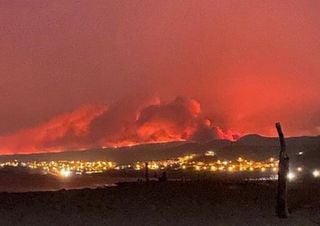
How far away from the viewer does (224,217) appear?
3238cm

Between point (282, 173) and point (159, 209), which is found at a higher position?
point (282, 173)

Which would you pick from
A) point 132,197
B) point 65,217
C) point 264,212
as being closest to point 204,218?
point 264,212

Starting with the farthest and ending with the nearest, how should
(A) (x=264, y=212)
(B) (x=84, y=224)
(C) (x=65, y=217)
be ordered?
(A) (x=264, y=212)
(C) (x=65, y=217)
(B) (x=84, y=224)

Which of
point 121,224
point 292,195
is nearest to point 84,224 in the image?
point 121,224

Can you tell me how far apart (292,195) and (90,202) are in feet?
40.2

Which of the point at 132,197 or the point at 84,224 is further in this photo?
the point at 132,197

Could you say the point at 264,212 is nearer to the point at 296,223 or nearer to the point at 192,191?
the point at 296,223

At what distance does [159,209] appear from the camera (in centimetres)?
3534

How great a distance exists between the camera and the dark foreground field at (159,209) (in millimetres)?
30766

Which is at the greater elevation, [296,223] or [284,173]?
[284,173]

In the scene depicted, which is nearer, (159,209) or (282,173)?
(282,173)

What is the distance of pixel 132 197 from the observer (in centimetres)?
4275

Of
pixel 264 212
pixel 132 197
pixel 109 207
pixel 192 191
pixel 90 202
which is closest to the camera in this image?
pixel 264 212

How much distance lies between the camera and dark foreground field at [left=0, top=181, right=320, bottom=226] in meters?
30.8
